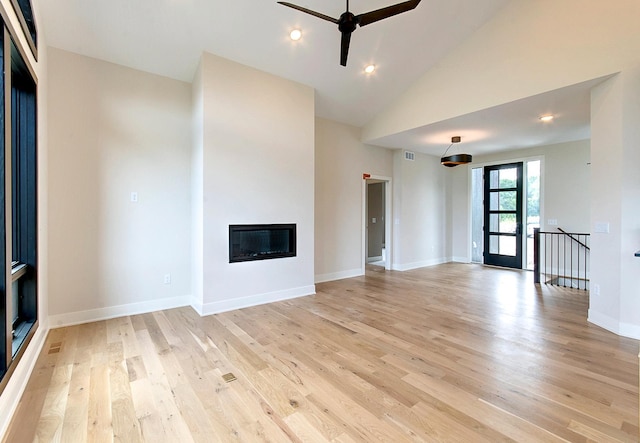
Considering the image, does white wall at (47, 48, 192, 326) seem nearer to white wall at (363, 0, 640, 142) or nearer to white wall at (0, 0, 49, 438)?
white wall at (0, 0, 49, 438)

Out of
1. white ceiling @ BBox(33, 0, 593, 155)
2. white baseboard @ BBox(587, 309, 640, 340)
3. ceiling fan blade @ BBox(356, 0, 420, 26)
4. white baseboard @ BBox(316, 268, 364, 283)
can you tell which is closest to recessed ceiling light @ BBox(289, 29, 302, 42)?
white ceiling @ BBox(33, 0, 593, 155)

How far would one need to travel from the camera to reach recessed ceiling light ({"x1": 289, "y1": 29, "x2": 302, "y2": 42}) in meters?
3.59

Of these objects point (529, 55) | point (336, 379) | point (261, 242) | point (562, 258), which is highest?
point (529, 55)

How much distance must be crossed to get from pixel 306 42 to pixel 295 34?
0.72ft

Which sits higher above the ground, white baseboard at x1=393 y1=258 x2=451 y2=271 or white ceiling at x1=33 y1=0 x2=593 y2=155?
white ceiling at x1=33 y1=0 x2=593 y2=155

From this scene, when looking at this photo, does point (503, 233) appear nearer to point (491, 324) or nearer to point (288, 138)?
point (491, 324)

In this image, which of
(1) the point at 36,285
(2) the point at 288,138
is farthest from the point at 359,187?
(1) the point at 36,285

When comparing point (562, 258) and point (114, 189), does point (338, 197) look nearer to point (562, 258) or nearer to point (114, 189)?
point (114, 189)

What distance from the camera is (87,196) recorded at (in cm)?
349

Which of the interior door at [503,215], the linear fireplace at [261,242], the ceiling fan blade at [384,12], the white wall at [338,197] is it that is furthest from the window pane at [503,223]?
the ceiling fan blade at [384,12]

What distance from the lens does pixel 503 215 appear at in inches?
282

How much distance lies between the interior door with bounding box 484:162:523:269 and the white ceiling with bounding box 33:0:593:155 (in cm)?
185

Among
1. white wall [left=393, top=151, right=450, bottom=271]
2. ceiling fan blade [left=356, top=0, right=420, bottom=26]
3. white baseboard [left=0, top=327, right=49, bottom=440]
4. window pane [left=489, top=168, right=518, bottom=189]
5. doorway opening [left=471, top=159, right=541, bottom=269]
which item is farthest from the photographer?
window pane [left=489, top=168, right=518, bottom=189]

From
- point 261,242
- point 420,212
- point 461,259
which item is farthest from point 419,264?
point 261,242
